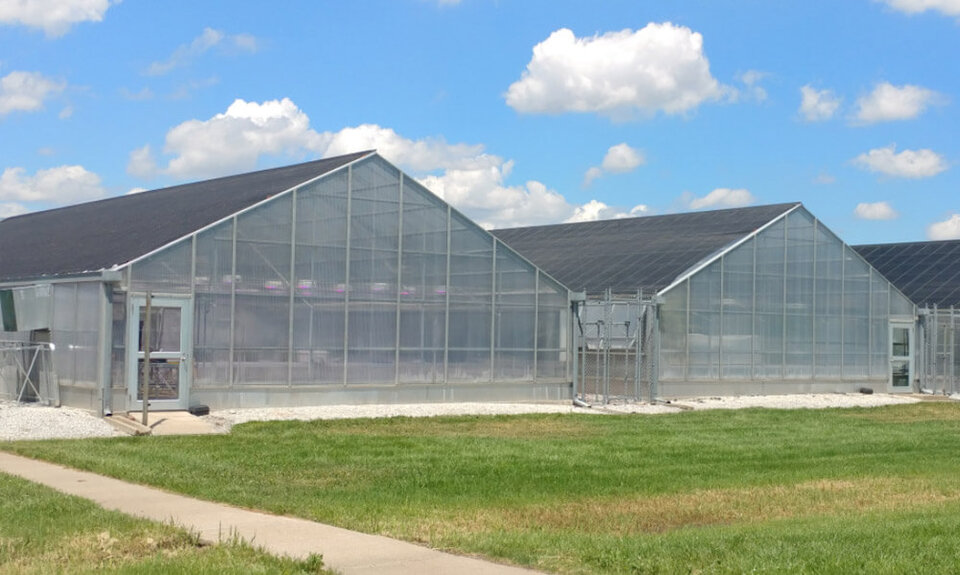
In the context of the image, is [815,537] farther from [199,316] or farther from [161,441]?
[199,316]

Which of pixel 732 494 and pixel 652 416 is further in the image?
pixel 652 416

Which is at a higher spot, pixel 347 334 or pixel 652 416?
pixel 347 334

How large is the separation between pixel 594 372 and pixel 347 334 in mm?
10490

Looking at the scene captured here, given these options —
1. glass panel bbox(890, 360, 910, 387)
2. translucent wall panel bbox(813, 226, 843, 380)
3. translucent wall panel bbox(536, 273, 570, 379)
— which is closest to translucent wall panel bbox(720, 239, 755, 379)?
translucent wall panel bbox(813, 226, 843, 380)

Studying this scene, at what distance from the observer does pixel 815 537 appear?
11.5 meters

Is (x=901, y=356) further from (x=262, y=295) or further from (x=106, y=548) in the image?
(x=106, y=548)

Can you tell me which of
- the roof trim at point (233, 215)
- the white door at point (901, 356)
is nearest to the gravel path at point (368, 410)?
the white door at point (901, 356)

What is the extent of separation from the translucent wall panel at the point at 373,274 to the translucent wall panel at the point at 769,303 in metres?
13.7

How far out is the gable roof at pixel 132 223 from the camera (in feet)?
86.2

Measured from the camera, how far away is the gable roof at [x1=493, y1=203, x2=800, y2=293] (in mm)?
37000

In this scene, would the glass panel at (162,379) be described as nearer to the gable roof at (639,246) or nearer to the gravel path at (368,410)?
the gravel path at (368,410)

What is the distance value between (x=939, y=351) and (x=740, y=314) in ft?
33.5

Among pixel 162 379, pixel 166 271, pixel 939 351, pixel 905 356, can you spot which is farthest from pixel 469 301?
pixel 939 351

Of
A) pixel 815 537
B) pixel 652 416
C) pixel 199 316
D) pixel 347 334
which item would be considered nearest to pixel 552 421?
pixel 652 416
